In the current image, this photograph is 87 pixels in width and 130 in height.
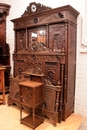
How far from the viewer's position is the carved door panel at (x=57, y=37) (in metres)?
2.34

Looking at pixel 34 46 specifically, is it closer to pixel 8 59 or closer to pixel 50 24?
pixel 50 24

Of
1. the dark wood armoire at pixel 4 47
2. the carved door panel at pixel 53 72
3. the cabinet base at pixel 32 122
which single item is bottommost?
the cabinet base at pixel 32 122

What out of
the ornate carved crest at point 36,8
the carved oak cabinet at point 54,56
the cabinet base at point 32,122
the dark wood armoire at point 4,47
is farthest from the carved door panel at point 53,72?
the dark wood armoire at point 4,47

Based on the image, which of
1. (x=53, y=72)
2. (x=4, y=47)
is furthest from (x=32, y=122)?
(x=4, y=47)

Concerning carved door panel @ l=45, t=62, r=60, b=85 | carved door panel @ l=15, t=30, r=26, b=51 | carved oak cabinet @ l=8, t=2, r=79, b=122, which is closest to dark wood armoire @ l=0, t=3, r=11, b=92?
carved door panel @ l=15, t=30, r=26, b=51

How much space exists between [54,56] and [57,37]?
40cm

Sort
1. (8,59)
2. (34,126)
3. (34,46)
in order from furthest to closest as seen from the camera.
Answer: (8,59) < (34,46) < (34,126)

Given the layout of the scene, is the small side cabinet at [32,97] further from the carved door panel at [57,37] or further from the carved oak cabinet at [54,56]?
the carved door panel at [57,37]

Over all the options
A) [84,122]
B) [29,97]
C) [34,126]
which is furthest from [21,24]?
[84,122]

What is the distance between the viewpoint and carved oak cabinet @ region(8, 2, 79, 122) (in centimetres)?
223

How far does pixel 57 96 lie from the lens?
217 centimetres

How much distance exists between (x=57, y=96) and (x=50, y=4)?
6.53 feet

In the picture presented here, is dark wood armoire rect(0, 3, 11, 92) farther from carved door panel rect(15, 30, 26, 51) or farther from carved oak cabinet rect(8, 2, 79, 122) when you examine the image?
carved oak cabinet rect(8, 2, 79, 122)

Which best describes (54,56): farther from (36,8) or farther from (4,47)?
(4,47)
